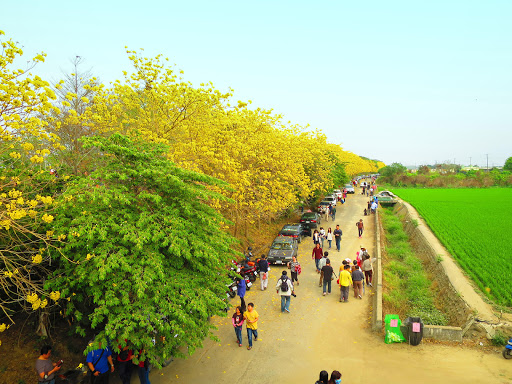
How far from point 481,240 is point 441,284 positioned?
7259 mm

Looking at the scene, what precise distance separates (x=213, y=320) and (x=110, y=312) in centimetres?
530

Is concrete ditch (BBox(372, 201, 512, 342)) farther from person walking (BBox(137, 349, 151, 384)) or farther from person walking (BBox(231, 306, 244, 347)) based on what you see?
person walking (BBox(137, 349, 151, 384))

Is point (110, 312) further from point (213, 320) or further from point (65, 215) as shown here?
point (213, 320)

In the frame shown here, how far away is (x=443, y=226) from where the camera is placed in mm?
23500

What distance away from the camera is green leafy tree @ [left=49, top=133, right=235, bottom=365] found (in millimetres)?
6367

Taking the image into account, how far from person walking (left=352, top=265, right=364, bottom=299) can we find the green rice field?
418cm

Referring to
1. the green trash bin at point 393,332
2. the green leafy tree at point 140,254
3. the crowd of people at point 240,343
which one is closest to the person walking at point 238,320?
the crowd of people at point 240,343

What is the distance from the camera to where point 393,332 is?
9.52m

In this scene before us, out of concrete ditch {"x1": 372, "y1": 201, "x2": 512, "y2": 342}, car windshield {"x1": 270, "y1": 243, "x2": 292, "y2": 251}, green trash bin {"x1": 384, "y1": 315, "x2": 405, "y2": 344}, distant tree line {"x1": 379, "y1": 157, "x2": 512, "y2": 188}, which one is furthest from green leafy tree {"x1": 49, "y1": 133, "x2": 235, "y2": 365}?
distant tree line {"x1": 379, "y1": 157, "x2": 512, "y2": 188}

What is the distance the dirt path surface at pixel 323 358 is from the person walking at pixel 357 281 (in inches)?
36.3

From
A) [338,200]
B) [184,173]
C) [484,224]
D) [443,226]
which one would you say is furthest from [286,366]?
[338,200]

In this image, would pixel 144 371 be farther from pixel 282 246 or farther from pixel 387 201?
pixel 387 201

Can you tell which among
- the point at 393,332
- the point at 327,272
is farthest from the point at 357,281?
the point at 393,332

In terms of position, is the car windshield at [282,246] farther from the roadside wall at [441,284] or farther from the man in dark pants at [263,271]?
the roadside wall at [441,284]
